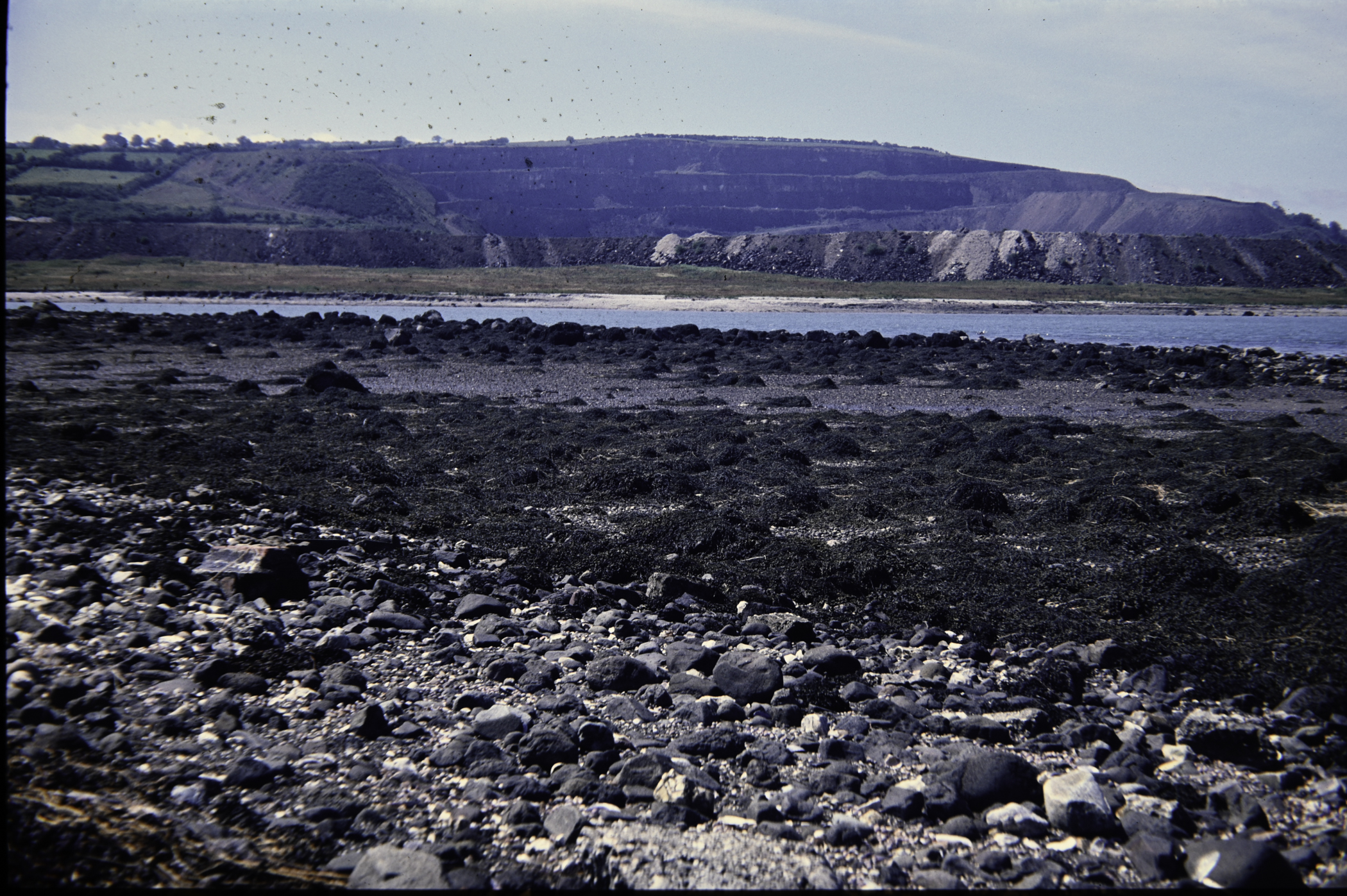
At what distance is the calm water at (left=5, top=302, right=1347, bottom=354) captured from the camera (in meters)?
49.3

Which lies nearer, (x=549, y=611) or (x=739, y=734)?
(x=739, y=734)

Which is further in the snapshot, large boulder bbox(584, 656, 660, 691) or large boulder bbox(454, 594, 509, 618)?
large boulder bbox(454, 594, 509, 618)

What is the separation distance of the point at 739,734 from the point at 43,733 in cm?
362

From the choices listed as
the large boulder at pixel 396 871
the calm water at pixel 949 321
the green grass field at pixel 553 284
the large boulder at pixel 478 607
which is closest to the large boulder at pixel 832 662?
the large boulder at pixel 478 607

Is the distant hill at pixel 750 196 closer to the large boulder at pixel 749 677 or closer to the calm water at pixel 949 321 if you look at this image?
the calm water at pixel 949 321

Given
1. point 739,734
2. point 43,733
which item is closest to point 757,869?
point 739,734

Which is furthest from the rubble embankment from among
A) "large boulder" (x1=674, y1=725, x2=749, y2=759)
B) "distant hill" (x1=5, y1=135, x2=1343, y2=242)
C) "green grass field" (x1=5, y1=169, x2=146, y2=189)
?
"large boulder" (x1=674, y1=725, x2=749, y2=759)

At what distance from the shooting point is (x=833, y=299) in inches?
2968

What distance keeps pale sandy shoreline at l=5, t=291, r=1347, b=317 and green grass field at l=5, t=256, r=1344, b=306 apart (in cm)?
199

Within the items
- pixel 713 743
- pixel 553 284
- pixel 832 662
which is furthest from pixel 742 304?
pixel 713 743

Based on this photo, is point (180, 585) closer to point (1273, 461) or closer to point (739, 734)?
point (739, 734)

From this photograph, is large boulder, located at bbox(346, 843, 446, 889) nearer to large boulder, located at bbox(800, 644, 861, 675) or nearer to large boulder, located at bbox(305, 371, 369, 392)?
large boulder, located at bbox(800, 644, 861, 675)

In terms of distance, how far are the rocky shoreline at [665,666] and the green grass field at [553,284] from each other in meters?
63.5

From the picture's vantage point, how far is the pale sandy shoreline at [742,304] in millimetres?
66375
